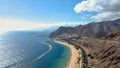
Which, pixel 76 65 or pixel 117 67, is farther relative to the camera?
pixel 76 65

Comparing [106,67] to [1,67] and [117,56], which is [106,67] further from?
[1,67]

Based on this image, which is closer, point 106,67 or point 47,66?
point 106,67

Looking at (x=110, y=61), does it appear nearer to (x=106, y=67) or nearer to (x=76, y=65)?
(x=106, y=67)

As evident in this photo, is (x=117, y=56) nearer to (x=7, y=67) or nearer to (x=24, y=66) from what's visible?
(x=24, y=66)

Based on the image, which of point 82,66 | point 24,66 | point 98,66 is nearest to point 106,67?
point 98,66

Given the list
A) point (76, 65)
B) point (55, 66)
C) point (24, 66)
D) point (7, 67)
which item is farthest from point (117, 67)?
point (7, 67)

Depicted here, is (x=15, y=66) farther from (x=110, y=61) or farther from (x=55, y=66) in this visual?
(x=110, y=61)

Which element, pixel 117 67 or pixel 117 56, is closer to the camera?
pixel 117 67

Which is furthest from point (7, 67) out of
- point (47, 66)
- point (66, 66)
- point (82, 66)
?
point (82, 66)
